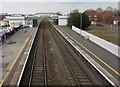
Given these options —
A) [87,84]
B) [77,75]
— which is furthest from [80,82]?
[77,75]

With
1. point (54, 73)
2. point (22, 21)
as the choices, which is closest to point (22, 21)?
point (22, 21)

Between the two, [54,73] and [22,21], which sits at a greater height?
[22,21]

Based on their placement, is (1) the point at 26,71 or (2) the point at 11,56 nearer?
(1) the point at 26,71

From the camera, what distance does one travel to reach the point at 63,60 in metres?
18.1

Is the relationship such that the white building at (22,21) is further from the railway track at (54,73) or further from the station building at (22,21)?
the railway track at (54,73)

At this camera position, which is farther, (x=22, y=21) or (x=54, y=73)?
(x=22, y=21)

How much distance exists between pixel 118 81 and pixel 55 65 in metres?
6.45

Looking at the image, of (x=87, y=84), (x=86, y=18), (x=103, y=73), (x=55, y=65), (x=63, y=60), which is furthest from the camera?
(x=86, y=18)

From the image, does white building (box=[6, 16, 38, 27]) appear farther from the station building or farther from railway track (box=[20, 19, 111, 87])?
railway track (box=[20, 19, 111, 87])

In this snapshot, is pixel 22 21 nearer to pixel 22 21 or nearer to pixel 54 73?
pixel 22 21

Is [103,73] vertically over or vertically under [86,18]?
under

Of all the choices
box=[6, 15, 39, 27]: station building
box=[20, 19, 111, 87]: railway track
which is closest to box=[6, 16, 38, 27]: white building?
box=[6, 15, 39, 27]: station building

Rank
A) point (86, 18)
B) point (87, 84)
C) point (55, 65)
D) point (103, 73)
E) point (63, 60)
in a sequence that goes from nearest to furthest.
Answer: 1. point (87, 84)
2. point (103, 73)
3. point (55, 65)
4. point (63, 60)
5. point (86, 18)

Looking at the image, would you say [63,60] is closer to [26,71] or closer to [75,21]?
[26,71]
